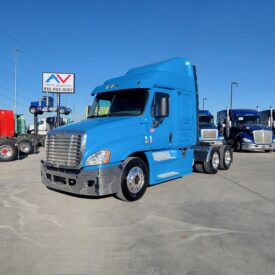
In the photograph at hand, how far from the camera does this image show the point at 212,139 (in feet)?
47.2

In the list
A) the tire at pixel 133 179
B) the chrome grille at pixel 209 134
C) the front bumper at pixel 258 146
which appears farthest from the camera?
the front bumper at pixel 258 146

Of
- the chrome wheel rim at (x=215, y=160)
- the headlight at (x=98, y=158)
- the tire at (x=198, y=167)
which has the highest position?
the headlight at (x=98, y=158)

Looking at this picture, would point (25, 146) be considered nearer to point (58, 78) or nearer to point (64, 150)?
point (58, 78)

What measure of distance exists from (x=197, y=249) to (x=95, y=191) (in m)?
2.49

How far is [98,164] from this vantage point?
18.7 feet

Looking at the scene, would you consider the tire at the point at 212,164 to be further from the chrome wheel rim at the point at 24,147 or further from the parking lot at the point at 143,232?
the chrome wheel rim at the point at 24,147

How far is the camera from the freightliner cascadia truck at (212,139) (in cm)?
1092

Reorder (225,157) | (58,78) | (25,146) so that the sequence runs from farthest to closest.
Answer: (58,78) → (25,146) → (225,157)

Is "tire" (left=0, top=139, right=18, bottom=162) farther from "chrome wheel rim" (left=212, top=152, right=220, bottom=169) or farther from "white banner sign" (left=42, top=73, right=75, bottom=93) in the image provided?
"white banner sign" (left=42, top=73, right=75, bottom=93)

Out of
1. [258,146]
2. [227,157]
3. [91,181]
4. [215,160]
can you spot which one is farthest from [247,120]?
[91,181]

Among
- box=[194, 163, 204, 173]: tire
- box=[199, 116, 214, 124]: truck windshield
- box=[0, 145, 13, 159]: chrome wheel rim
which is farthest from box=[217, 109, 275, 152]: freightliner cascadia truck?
box=[0, 145, 13, 159]: chrome wheel rim

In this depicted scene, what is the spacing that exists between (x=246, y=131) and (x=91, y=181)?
16241 mm

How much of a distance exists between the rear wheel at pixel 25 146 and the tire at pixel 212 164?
12.0m

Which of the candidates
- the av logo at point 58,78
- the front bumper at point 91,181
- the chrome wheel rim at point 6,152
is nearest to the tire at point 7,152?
the chrome wheel rim at point 6,152
